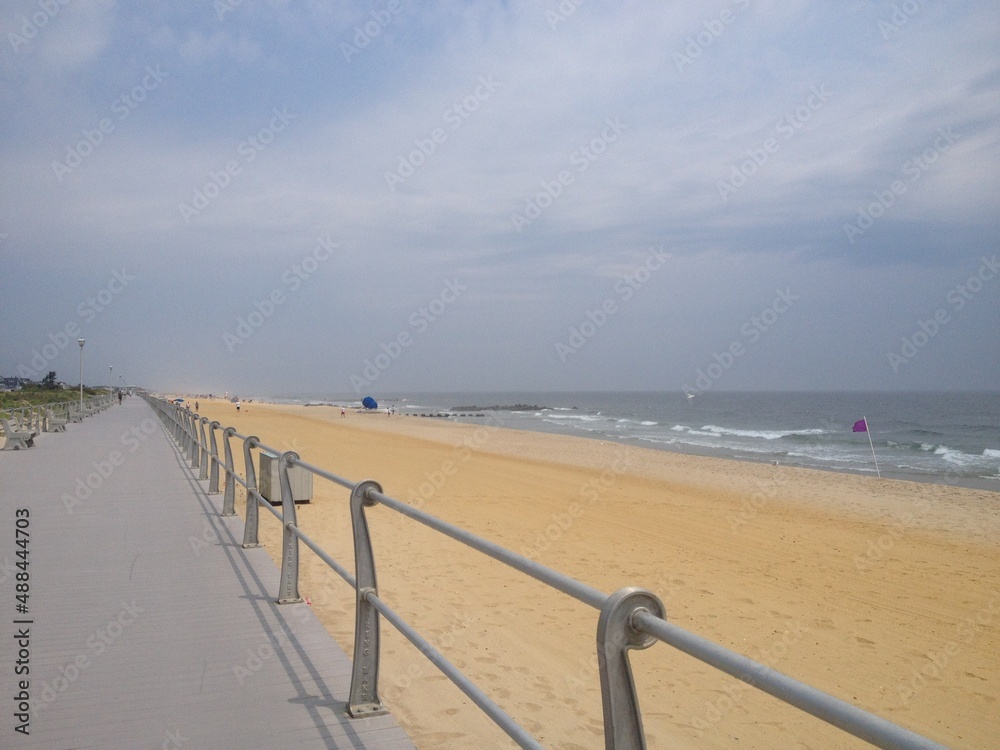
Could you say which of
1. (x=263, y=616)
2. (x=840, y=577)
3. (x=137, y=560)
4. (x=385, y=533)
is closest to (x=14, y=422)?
(x=385, y=533)

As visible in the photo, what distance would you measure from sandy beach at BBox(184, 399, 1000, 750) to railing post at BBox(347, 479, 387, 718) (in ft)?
1.56

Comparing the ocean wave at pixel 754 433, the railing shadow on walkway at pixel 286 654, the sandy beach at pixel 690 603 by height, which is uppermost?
the ocean wave at pixel 754 433

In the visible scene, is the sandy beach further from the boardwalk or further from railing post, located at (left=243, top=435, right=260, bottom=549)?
railing post, located at (left=243, top=435, right=260, bottom=549)

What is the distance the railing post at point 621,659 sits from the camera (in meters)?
1.60

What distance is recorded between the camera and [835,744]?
4605 mm

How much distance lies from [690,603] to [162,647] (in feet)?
16.3

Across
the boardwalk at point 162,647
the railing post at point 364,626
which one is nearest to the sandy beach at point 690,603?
the railing post at point 364,626

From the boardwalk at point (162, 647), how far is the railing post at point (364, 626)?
10 cm

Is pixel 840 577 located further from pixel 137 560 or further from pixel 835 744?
pixel 137 560

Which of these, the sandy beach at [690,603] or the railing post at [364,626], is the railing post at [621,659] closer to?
the railing post at [364,626]

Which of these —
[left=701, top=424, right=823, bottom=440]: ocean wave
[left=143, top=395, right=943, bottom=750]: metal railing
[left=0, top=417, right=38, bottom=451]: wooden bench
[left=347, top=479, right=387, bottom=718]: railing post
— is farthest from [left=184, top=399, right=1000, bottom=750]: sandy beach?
[left=701, top=424, right=823, bottom=440]: ocean wave

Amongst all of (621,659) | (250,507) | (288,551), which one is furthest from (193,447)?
(621,659)

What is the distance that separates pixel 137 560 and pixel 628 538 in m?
6.50

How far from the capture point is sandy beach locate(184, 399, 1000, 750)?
474 cm
